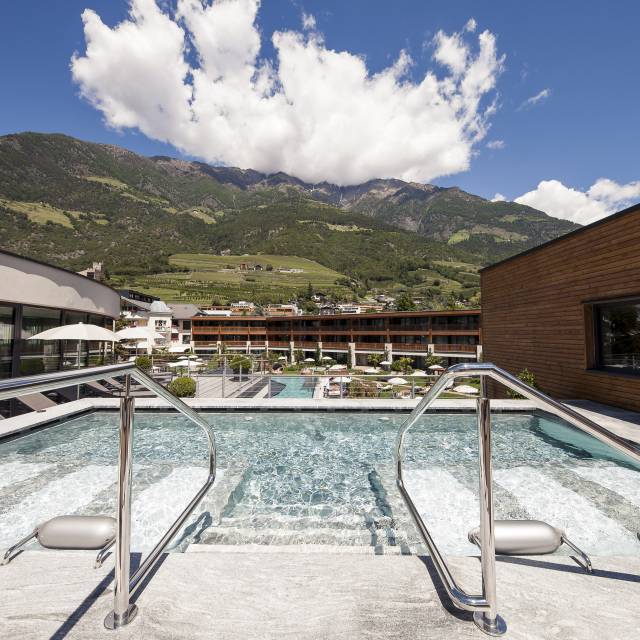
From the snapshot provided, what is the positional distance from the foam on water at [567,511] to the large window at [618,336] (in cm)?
667

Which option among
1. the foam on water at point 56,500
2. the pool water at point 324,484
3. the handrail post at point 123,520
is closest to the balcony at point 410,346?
the pool water at point 324,484

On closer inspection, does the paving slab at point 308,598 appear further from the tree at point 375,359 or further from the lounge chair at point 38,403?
the tree at point 375,359

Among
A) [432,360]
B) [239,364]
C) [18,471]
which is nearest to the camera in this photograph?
[18,471]

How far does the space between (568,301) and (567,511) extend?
28.6 feet

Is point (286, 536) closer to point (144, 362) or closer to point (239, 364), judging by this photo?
point (144, 362)

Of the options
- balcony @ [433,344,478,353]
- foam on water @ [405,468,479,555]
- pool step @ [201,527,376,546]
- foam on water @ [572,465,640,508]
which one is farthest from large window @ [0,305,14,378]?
balcony @ [433,344,478,353]

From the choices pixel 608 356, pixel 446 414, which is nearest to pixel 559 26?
pixel 608 356

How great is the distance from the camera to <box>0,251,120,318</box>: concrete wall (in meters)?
9.96

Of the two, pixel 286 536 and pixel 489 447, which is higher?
pixel 489 447

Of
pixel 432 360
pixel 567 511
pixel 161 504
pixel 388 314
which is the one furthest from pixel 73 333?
pixel 388 314

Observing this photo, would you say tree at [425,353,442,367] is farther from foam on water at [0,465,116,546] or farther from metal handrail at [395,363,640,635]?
metal handrail at [395,363,640,635]

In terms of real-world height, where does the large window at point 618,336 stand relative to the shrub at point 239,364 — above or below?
above

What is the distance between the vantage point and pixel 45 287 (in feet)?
37.7

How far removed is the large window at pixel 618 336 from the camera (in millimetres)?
9812
